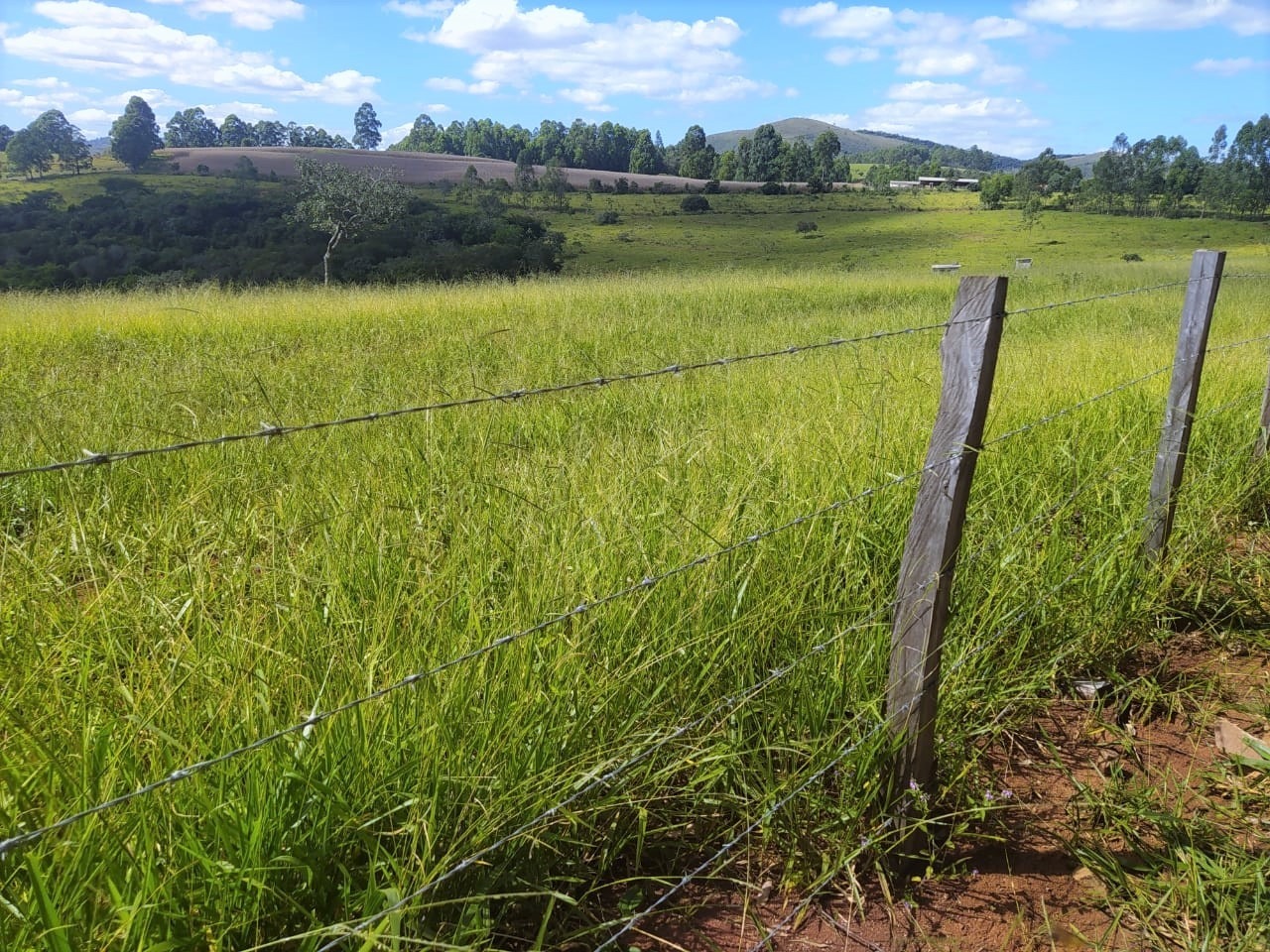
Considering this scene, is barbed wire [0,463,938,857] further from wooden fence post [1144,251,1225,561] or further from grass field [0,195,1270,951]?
wooden fence post [1144,251,1225,561]

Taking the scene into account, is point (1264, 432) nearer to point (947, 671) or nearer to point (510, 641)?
point (947, 671)

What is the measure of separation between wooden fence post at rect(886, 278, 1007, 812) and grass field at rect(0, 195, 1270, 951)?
0.12m

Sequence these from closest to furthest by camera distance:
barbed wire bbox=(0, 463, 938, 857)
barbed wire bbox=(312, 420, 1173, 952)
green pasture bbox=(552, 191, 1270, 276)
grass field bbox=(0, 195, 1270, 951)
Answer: barbed wire bbox=(0, 463, 938, 857) < barbed wire bbox=(312, 420, 1173, 952) < grass field bbox=(0, 195, 1270, 951) < green pasture bbox=(552, 191, 1270, 276)

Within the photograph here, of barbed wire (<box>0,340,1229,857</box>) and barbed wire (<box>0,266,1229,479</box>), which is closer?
barbed wire (<box>0,340,1229,857</box>)

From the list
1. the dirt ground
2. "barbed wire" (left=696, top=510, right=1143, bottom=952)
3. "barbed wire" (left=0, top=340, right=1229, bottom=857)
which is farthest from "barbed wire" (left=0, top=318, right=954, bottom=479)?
the dirt ground

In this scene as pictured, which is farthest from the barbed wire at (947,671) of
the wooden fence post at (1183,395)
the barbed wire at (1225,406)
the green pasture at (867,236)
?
the green pasture at (867,236)

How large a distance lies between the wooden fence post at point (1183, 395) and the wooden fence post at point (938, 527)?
2.05 metres

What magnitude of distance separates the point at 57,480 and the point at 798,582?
3.87m

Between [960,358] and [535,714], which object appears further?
[960,358]

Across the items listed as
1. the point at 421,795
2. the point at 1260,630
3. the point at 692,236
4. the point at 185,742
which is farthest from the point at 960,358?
the point at 692,236

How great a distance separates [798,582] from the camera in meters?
2.76

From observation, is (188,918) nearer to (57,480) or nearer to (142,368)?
(57,480)

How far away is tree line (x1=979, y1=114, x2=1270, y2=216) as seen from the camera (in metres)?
78.4

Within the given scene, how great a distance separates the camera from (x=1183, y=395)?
3.90 metres
